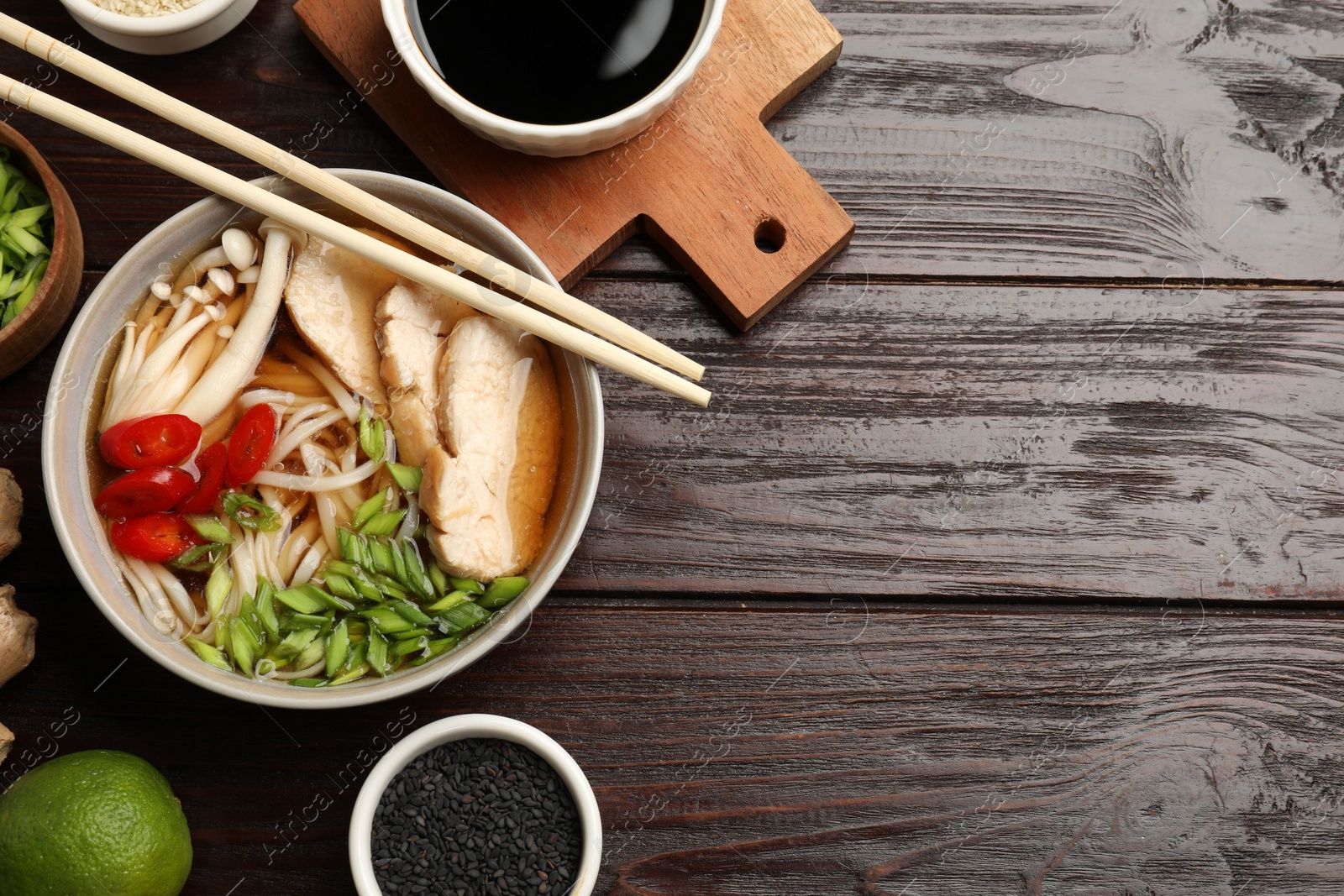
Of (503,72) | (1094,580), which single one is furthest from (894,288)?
(503,72)

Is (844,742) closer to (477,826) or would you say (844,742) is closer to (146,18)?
(477,826)

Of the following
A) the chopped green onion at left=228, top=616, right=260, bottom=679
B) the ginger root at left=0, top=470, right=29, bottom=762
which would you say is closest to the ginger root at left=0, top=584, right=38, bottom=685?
the ginger root at left=0, top=470, right=29, bottom=762

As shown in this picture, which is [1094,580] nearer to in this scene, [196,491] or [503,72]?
[503,72]

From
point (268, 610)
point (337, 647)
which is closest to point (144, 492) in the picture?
point (268, 610)

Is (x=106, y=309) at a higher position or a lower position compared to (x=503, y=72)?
higher

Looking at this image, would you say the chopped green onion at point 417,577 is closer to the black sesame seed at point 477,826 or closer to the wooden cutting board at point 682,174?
the black sesame seed at point 477,826
